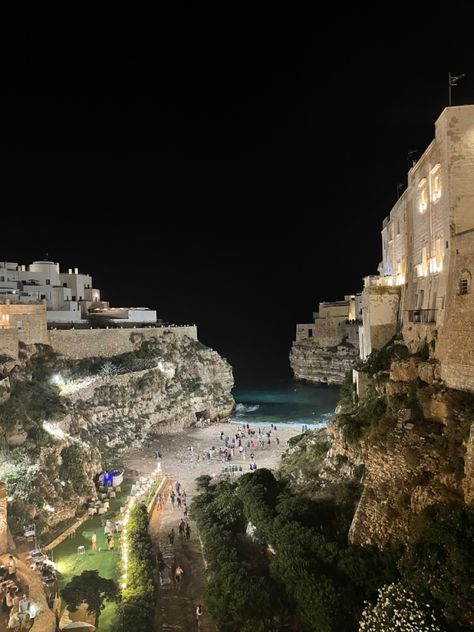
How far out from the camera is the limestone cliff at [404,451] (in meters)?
12.5

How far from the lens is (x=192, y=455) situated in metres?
32.3

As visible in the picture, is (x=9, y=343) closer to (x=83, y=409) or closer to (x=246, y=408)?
(x=83, y=409)

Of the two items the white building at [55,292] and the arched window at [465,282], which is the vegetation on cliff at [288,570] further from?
the white building at [55,292]

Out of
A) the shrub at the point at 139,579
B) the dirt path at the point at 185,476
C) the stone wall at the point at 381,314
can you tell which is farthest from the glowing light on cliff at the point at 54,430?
the stone wall at the point at 381,314

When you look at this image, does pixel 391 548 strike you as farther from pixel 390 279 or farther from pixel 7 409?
pixel 7 409

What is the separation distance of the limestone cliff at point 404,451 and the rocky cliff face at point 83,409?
12315mm

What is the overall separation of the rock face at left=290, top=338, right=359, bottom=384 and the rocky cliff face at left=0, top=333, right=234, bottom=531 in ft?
59.6

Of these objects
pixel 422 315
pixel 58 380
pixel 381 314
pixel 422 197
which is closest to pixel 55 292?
pixel 58 380

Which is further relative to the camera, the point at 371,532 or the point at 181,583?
the point at 181,583

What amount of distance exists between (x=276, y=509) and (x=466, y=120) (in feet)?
48.6

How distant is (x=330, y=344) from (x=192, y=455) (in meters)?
35.2

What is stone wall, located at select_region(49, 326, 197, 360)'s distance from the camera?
36938mm

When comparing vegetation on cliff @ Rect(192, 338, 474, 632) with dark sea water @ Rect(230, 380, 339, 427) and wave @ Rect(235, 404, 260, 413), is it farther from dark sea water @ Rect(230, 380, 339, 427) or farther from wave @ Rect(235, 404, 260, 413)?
wave @ Rect(235, 404, 260, 413)

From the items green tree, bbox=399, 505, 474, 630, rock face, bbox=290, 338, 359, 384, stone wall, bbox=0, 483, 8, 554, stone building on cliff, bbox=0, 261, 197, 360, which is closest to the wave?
stone building on cliff, bbox=0, 261, 197, 360
